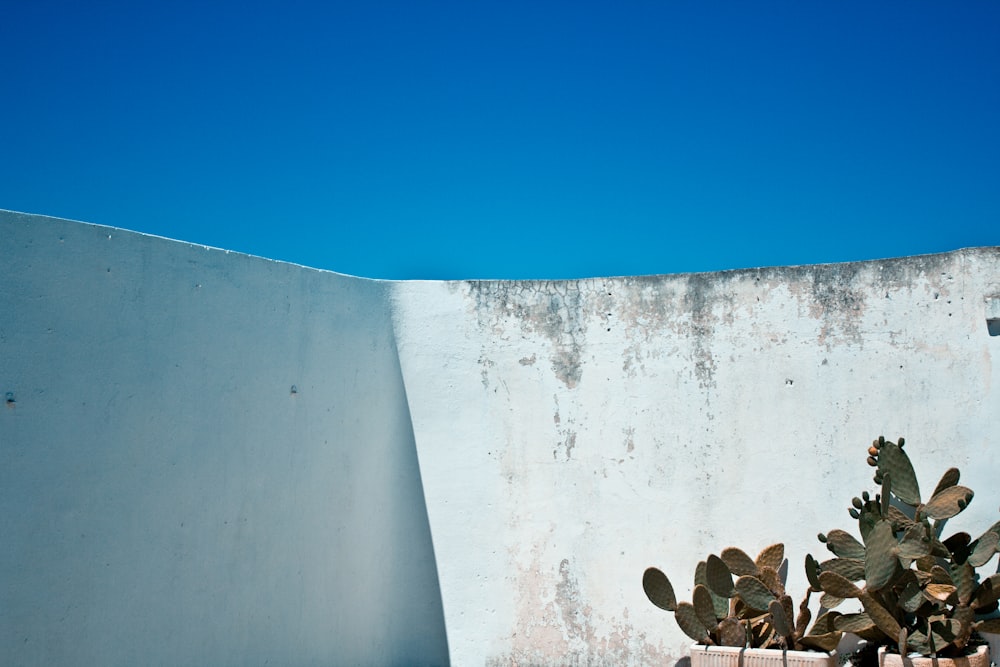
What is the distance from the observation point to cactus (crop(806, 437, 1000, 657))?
12.6 feet

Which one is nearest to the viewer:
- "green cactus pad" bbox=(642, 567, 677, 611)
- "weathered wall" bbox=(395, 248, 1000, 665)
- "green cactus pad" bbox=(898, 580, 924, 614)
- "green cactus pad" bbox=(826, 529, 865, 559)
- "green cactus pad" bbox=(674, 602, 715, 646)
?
"green cactus pad" bbox=(898, 580, 924, 614)

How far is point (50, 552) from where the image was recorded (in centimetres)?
349

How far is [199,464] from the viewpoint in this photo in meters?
4.20

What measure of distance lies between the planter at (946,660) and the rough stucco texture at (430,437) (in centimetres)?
86

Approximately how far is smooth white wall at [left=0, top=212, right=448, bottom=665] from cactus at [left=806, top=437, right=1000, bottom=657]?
240cm

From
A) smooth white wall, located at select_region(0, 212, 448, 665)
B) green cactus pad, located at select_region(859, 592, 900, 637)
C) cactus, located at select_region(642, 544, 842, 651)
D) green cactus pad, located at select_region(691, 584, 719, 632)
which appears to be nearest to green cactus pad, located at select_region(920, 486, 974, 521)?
green cactus pad, located at select_region(859, 592, 900, 637)

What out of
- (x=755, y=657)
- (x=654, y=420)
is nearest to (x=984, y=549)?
(x=755, y=657)

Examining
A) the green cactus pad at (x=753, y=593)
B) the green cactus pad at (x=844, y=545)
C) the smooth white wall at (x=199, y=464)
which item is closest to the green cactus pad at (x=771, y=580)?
the green cactus pad at (x=753, y=593)

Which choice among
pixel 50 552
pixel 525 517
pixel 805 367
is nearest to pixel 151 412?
pixel 50 552

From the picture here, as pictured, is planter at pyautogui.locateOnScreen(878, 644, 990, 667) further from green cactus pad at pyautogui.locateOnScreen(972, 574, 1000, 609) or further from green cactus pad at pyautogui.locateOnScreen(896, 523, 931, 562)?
green cactus pad at pyautogui.locateOnScreen(896, 523, 931, 562)

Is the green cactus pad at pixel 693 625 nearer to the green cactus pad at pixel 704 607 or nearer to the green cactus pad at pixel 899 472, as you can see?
the green cactus pad at pixel 704 607

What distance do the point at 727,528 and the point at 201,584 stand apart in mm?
2717

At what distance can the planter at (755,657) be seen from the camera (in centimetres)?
407

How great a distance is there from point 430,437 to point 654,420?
1344mm
